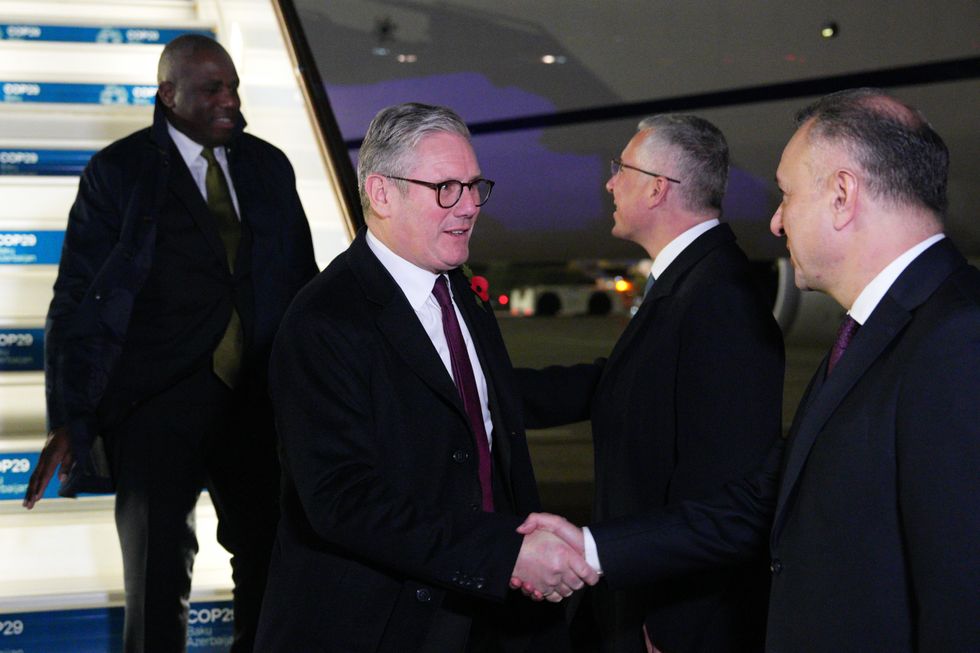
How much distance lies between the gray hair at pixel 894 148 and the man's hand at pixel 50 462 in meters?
1.63

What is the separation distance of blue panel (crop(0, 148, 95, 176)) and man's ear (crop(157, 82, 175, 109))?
1.36 meters

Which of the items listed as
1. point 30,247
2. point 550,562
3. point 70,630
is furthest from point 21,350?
point 550,562

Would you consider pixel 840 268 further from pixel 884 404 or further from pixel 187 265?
pixel 187 265

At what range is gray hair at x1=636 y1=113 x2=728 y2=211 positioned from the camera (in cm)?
216

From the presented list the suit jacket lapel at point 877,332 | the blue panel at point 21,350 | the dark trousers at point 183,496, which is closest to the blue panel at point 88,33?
the blue panel at point 21,350

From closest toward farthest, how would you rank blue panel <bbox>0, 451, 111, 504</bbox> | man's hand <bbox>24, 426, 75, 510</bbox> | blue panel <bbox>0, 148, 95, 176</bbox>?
man's hand <bbox>24, 426, 75, 510</bbox>, blue panel <bbox>0, 451, 111, 504</bbox>, blue panel <bbox>0, 148, 95, 176</bbox>

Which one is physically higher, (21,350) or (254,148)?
(254,148)

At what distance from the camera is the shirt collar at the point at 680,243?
2158 mm

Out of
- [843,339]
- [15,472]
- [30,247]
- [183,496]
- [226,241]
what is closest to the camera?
[843,339]

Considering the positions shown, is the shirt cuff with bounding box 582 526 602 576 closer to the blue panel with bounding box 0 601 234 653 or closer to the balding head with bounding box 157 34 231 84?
the blue panel with bounding box 0 601 234 653

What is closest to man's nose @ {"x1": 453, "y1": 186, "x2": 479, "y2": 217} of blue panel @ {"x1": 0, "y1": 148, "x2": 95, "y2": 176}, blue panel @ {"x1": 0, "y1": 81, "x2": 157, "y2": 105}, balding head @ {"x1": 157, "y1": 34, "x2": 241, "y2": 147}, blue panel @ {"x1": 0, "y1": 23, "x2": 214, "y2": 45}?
balding head @ {"x1": 157, "y1": 34, "x2": 241, "y2": 147}

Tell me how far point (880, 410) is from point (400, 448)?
0.72 m

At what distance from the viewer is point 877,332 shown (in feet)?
4.25

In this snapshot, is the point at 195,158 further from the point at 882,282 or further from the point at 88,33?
the point at 88,33
